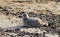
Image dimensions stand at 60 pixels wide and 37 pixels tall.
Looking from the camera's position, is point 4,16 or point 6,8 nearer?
point 4,16

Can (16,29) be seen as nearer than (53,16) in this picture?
Yes

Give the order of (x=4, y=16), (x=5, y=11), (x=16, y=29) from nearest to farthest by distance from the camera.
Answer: (x=16, y=29), (x=4, y=16), (x=5, y=11)

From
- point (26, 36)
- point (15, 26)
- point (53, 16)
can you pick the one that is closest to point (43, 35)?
point (26, 36)

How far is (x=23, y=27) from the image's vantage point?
347 inches

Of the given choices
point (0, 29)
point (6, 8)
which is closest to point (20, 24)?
point (0, 29)

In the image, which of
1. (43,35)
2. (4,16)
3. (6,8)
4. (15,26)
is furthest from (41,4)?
(43,35)

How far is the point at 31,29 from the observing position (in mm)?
8609

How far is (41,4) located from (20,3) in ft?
3.14

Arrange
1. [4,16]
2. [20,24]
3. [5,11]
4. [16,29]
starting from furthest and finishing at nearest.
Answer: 1. [5,11]
2. [4,16]
3. [20,24]
4. [16,29]

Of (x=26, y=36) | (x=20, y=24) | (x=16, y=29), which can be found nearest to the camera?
(x=26, y=36)

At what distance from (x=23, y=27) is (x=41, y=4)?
3337 millimetres

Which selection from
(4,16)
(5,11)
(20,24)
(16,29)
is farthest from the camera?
(5,11)

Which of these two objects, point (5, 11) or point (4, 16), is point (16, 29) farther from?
point (5, 11)

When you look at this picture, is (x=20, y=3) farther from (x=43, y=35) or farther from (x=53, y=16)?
Result: (x=43, y=35)
